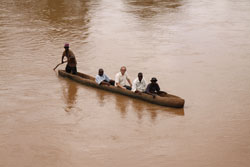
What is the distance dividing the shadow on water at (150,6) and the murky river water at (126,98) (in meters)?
1.23

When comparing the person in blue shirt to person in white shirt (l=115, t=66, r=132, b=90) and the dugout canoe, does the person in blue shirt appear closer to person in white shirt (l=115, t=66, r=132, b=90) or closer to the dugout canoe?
the dugout canoe

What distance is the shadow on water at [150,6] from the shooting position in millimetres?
23203

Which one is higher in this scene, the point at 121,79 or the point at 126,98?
the point at 121,79

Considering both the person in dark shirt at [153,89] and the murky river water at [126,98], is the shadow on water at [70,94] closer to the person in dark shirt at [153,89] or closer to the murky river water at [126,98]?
the murky river water at [126,98]

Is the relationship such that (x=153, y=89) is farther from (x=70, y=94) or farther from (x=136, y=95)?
(x=70, y=94)

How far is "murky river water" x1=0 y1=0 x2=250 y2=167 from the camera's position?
7.81 metres

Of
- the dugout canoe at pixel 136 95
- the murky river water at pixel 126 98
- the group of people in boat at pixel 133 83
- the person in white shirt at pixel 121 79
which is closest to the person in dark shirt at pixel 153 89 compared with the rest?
the group of people in boat at pixel 133 83

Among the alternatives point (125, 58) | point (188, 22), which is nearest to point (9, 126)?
point (125, 58)

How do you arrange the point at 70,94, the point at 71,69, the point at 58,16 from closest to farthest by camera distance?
the point at 70,94
the point at 71,69
the point at 58,16

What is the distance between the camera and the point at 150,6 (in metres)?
25.3

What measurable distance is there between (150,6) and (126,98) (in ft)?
52.0

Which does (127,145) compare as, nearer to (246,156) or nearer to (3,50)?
(246,156)

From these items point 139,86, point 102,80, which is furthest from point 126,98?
point 102,80

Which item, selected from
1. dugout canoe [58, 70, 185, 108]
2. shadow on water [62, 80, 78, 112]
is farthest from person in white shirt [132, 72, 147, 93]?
shadow on water [62, 80, 78, 112]
